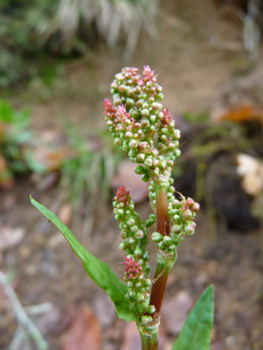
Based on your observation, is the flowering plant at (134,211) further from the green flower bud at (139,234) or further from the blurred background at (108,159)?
the blurred background at (108,159)

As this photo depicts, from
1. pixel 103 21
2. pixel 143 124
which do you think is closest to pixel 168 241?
pixel 143 124

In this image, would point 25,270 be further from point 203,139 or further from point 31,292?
point 203,139

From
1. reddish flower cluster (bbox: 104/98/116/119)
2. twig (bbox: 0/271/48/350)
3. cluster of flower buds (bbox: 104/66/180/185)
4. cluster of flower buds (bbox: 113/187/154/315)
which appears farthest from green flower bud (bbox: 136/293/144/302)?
twig (bbox: 0/271/48/350)

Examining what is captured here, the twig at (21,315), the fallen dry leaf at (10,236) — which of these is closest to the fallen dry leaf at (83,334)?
the twig at (21,315)

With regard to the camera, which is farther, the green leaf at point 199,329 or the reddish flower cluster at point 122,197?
the green leaf at point 199,329

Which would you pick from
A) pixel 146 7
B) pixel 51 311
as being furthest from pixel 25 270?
pixel 146 7

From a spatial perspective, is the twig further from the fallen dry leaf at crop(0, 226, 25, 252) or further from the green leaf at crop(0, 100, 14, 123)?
the green leaf at crop(0, 100, 14, 123)

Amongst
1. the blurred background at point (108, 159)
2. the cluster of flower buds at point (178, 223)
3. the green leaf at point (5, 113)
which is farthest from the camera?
the green leaf at point (5, 113)
